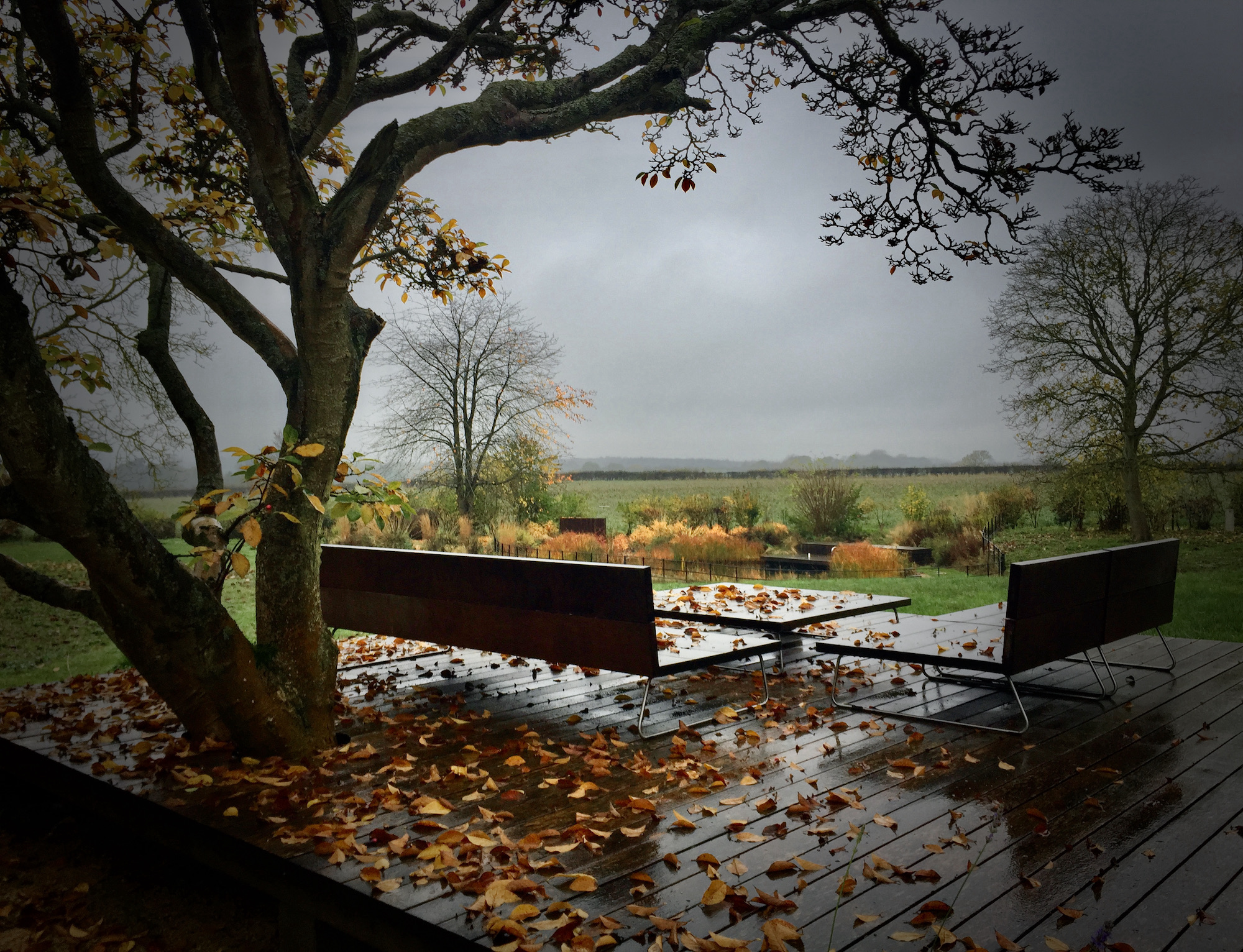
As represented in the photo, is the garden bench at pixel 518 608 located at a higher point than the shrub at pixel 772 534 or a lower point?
higher

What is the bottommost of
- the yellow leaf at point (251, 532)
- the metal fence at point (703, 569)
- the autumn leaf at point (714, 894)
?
the metal fence at point (703, 569)

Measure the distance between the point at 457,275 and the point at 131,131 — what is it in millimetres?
1628

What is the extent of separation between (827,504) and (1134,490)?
4.61 meters

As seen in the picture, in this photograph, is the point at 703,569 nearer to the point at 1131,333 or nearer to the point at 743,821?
the point at 1131,333

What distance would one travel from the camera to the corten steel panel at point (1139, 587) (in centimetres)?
347

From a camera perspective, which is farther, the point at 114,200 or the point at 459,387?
the point at 459,387

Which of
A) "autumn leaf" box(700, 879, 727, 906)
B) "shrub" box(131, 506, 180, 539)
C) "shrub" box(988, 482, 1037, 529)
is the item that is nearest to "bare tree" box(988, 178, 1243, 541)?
"shrub" box(988, 482, 1037, 529)

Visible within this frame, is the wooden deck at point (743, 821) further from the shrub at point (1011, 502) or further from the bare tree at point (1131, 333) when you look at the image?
the shrub at point (1011, 502)

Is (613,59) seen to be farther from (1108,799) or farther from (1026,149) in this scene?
(1108,799)

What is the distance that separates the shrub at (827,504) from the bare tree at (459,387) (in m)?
3.92

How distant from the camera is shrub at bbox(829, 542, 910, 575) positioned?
28.4ft

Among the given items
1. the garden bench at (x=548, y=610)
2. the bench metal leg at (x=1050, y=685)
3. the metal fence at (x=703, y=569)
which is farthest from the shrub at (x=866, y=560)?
the bench metal leg at (x=1050, y=685)

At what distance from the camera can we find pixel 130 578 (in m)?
2.43

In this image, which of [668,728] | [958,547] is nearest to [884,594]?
[958,547]
